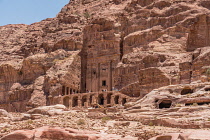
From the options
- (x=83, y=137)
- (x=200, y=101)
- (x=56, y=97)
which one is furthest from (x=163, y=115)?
(x=56, y=97)

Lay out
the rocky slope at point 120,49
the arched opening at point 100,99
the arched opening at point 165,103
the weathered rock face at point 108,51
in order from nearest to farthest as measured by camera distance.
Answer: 1. the arched opening at point 165,103
2. the rocky slope at point 120,49
3. the weathered rock face at point 108,51
4. the arched opening at point 100,99

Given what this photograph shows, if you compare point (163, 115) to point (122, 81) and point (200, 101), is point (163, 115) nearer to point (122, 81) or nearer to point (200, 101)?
point (200, 101)

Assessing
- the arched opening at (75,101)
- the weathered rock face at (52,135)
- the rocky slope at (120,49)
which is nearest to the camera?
the weathered rock face at (52,135)

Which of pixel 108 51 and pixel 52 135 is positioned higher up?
pixel 108 51

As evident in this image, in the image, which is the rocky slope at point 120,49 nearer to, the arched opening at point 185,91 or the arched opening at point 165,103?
the arched opening at point 185,91

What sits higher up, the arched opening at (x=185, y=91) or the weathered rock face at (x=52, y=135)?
the arched opening at (x=185, y=91)

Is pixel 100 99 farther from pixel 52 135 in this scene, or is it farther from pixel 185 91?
pixel 52 135

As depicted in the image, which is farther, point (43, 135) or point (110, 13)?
point (110, 13)

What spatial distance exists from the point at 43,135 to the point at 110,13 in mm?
68515

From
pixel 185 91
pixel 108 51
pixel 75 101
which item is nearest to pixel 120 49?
pixel 108 51

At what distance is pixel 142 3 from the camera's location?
87.1 metres

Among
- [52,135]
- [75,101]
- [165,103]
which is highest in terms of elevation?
[52,135]

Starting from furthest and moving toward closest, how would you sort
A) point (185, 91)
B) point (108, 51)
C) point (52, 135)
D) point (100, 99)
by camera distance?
point (108, 51) → point (100, 99) → point (185, 91) → point (52, 135)

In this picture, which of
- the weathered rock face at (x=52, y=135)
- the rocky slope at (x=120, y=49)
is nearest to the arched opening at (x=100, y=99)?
the rocky slope at (x=120, y=49)
